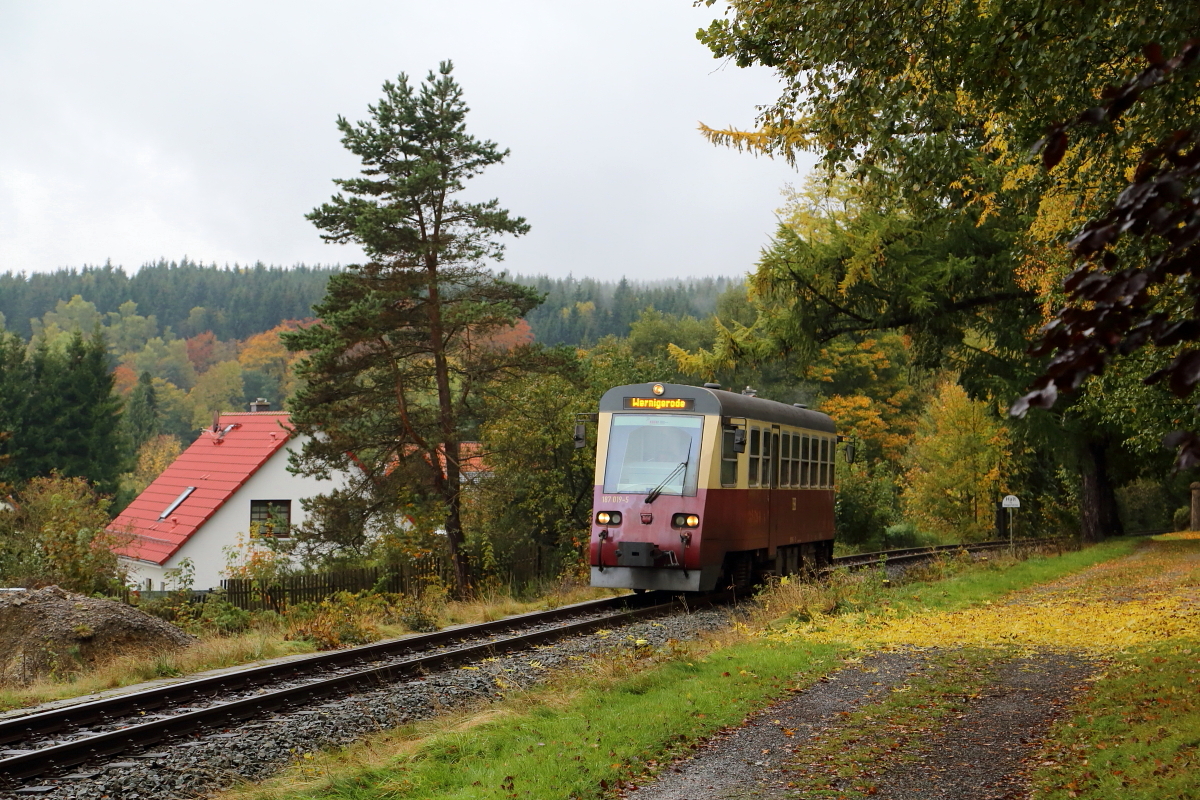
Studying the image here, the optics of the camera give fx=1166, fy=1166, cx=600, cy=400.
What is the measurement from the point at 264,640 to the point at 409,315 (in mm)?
12555

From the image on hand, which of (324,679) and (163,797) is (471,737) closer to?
(163,797)

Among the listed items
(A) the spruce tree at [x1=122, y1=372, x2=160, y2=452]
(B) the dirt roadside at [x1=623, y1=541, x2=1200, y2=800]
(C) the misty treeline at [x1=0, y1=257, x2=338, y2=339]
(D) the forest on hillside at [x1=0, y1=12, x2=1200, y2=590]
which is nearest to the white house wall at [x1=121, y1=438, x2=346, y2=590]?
(D) the forest on hillside at [x1=0, y1=12, x2=1200, y2=590]

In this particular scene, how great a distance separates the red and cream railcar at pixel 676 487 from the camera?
17375 mm

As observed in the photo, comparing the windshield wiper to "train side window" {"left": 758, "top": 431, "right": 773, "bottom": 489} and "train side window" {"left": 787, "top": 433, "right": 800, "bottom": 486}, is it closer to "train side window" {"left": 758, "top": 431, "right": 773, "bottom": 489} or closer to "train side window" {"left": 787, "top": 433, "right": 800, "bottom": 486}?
"train side window" {"left": 758, "top": 431, "right": 773, "bottom": 489}

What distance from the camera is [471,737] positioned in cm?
851

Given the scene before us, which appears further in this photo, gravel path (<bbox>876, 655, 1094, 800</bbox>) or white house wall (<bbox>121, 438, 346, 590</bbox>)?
white house wall (<bbox>121, 438, 346, 590</bbox>)

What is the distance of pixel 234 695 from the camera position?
11.1 metres

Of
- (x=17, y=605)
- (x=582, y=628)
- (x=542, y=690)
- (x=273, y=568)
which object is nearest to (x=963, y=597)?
(x=582, y=628)

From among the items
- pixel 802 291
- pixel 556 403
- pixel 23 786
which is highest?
pixel 802 291

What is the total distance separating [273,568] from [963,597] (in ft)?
53.5

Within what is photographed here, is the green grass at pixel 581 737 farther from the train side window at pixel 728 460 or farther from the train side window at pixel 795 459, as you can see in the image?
the train side window at pixel 795 459

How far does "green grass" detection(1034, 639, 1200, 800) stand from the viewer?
6.46 m

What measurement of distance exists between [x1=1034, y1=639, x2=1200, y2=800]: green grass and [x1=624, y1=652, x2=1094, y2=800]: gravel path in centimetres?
23

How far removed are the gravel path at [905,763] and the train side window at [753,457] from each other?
8.01 metres
